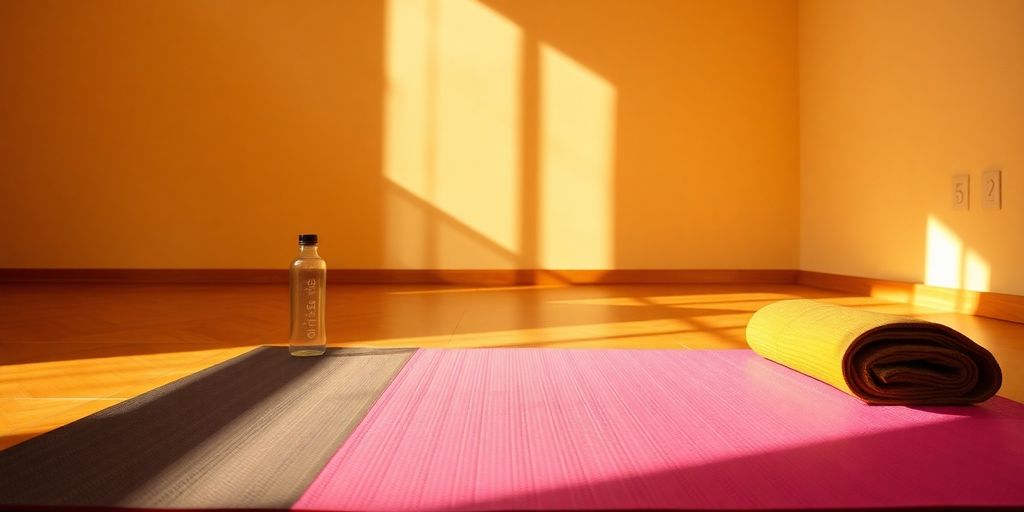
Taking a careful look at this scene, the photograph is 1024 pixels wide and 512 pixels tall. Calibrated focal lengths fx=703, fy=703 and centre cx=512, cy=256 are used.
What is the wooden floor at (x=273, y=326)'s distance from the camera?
4.31 ft

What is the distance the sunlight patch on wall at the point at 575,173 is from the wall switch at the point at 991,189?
6.49 ft

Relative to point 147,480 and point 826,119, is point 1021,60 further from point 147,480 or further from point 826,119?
point 147,480

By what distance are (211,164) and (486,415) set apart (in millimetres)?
3578

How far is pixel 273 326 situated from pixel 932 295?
250 centimetres

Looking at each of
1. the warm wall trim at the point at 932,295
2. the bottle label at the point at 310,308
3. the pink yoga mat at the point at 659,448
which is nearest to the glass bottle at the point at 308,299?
the bottle label at the point at 310,308

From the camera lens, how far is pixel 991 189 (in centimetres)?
245

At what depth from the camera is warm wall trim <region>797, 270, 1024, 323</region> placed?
2.34 m

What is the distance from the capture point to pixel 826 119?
3.82 metres

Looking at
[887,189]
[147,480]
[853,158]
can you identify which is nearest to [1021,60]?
[887,189]

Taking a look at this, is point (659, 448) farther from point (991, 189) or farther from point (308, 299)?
point (991, 189)

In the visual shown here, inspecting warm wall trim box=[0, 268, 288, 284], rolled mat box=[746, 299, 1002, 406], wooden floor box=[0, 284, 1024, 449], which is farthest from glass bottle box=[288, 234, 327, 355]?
warm wall trim box=[0, 268, 288, 284]

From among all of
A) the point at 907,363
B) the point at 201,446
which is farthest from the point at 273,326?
the point at 907,363

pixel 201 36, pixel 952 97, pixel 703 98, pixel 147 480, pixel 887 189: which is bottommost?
pixel 147 480

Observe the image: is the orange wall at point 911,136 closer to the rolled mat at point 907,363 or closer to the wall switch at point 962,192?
the wall switch at point 962,192
